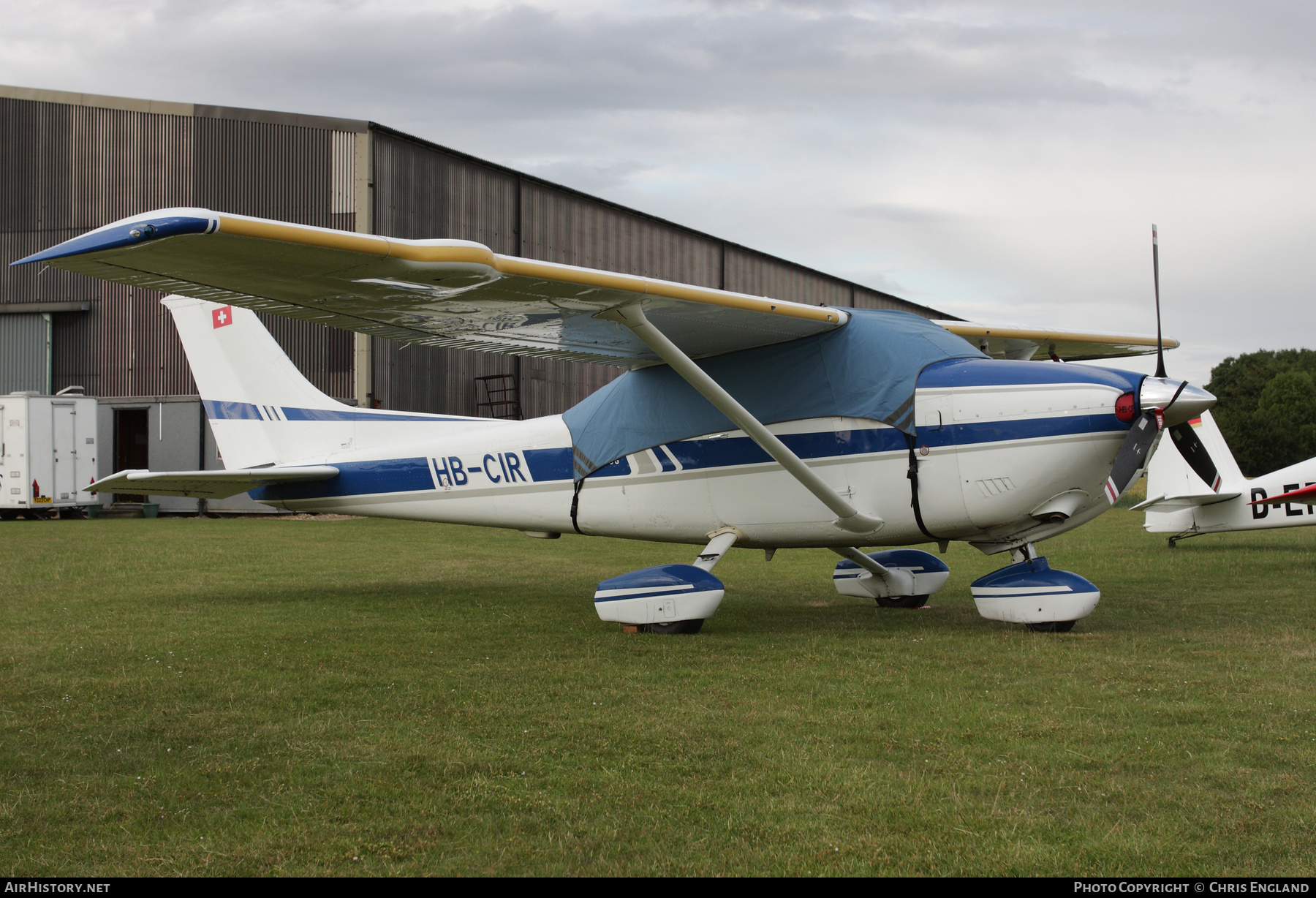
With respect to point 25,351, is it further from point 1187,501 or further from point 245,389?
point 1187,501

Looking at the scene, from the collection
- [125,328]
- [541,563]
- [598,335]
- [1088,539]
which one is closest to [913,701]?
[598,335]

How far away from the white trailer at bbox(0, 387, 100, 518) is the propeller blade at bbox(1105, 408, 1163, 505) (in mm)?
24690

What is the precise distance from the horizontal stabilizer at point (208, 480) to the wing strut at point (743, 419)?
4412mm

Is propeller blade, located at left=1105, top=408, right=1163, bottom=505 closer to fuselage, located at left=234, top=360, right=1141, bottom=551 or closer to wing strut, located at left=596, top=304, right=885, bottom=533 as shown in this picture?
fuselage, located at left=234, top=360, right=1141, bottom=551

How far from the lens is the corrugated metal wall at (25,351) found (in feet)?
95.9

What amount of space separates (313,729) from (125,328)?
27.6 metres

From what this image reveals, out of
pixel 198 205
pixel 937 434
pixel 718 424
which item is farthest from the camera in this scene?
pixel 198 205

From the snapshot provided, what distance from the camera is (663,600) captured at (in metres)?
7.75

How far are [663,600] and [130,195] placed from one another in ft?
85.0

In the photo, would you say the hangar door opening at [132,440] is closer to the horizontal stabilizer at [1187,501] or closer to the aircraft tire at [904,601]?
the aircraft tire at [904,601]

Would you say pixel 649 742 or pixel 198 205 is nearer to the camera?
pixel 649 742

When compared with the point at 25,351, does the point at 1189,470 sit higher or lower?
lower

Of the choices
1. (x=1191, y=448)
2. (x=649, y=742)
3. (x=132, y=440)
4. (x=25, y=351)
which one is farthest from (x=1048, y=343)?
(x=25, y=351)
